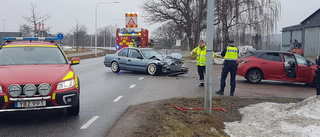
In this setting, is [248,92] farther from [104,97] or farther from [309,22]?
[309,22]

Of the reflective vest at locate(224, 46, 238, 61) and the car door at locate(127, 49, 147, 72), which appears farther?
the car door at locate(127, 49, 147, 72)

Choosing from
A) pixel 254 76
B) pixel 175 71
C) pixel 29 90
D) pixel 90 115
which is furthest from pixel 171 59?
pixel 29 90

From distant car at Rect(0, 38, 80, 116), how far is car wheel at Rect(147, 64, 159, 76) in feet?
28.5

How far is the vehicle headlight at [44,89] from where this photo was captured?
19.4 ft

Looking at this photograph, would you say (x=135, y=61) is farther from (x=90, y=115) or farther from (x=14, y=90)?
(x=14, y=90)

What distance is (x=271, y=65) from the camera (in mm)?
13539

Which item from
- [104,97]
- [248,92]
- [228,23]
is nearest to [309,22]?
[228,23]

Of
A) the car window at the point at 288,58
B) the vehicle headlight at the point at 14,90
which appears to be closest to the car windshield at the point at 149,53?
the car window at the point at 288,58

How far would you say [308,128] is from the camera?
5.34m

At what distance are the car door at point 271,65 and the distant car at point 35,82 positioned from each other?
901 cm

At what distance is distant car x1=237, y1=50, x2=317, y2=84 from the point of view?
42.9ft

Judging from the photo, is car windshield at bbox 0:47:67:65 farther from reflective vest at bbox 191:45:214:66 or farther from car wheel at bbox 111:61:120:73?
car wheel at bbox 111:61:120:73

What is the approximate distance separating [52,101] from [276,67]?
33.0 feet

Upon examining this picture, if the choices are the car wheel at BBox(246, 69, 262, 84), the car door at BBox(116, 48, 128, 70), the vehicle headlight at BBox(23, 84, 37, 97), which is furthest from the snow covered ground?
the car door at BBox(116, 48, 128, 70)
